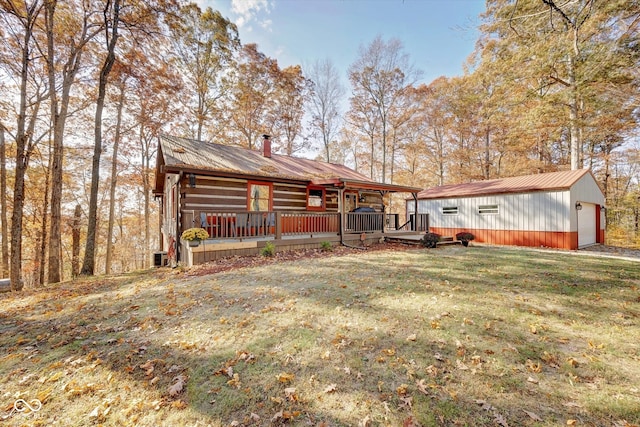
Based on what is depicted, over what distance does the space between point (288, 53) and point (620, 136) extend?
24680 mm

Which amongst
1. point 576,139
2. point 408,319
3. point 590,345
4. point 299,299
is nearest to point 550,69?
point 576,139

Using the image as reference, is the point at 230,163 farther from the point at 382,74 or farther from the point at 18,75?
the point at 382,74

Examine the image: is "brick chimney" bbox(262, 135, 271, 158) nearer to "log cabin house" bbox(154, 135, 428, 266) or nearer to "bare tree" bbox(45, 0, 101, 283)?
"log cabin house" bbox(154, 135, 428, 266)

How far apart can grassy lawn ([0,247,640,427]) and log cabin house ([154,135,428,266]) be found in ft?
11.0

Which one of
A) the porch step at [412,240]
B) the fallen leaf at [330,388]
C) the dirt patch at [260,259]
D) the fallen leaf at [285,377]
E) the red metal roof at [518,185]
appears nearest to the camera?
the fallen leaf at [330,388]

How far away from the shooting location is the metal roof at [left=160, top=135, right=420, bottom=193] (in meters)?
9.09

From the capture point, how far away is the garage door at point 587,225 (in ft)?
42.7

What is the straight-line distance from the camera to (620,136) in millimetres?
18078

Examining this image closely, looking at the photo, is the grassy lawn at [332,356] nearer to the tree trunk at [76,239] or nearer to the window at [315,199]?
the window at [315,199]

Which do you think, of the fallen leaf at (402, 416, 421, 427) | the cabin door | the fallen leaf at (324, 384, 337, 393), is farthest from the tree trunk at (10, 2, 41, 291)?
the fallen leaf at (402, 416, 421, 427)

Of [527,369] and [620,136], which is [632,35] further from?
[620,136]

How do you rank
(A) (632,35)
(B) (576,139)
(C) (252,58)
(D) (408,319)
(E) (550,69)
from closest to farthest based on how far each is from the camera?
(D) (408,319)
(A) (632,35)
(E) (550,69)
(B) (576,139)
(C) (252,58)

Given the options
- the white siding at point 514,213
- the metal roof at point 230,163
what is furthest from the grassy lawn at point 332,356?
the white siding at point 514,213

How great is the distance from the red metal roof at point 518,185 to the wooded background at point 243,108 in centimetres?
204
